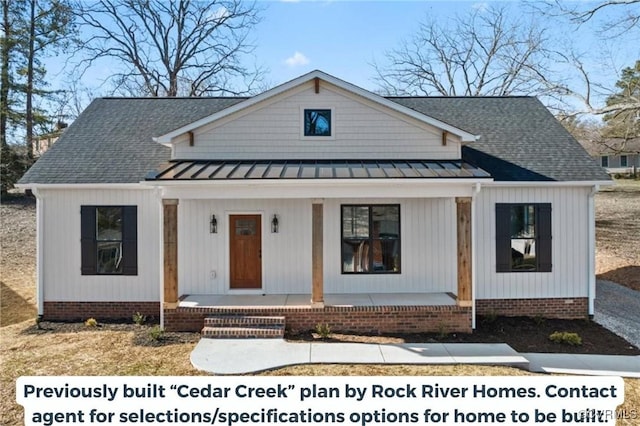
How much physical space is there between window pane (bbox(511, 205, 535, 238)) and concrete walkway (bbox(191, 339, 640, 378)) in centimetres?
309

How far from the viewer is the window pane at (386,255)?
10.3m

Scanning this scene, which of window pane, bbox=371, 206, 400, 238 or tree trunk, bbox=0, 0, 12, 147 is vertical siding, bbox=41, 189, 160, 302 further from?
tree trunk, bbox=0, 0, 12, 147

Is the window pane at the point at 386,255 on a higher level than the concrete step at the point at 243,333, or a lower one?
higher

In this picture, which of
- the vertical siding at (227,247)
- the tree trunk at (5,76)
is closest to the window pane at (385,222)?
the vertical siding at (227,247)

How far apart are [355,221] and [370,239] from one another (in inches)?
22.5

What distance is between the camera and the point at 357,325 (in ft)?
29.3

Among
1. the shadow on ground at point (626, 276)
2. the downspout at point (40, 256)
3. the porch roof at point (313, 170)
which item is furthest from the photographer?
the shadow on ground at point (626, 276)

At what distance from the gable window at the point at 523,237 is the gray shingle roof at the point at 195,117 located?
79 cm

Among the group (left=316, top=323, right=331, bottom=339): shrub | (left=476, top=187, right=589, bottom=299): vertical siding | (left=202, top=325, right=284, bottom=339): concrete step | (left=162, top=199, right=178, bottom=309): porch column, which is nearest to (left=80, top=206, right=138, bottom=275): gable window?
(left=162, top=199, right=178, bottom=309): porch column

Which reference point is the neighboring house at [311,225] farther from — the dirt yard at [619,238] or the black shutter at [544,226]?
the dirt yard at [619,238]

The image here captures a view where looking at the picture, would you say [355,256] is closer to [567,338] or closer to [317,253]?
[317,253]
